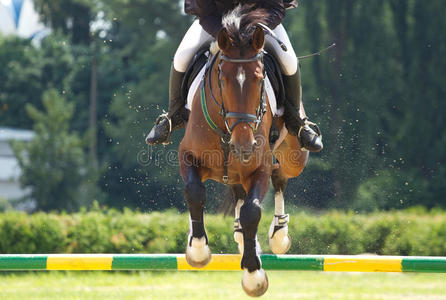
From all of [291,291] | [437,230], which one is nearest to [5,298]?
[291,291]

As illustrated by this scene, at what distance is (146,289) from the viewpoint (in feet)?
27.7

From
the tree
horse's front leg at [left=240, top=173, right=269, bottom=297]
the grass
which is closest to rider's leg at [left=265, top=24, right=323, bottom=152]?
horse's front leg at [left=240, top=173, right=269, bottom=297]

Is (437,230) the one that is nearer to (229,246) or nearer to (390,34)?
(229,246)

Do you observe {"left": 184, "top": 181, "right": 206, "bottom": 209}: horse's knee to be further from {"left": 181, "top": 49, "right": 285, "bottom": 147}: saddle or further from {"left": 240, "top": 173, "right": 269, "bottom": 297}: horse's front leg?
{"left": 181, "top": 49, "right": 285, "bottom": 147}: saddle

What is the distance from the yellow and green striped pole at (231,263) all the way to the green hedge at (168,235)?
4.95 metres

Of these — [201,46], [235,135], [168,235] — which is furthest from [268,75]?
[168,235]

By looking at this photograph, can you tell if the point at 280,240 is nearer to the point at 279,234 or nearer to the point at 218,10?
the point at 279,234

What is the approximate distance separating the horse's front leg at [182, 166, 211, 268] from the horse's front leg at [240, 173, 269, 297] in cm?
31

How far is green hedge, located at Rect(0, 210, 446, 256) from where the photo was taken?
1047 centimetres

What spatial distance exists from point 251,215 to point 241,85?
92 cm

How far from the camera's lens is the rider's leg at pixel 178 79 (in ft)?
17.2

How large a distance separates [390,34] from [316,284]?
14174 mm

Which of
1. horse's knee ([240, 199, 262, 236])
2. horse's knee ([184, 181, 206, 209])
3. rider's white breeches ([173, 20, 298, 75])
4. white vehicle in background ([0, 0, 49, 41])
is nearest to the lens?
horse's knee ([240, 199, 262, 236])

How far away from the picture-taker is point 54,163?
24734 mm
